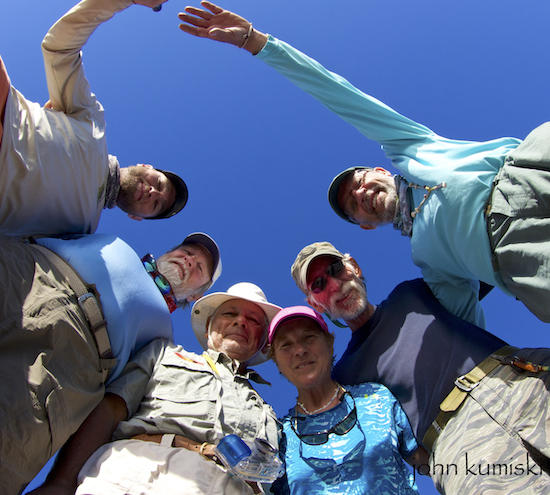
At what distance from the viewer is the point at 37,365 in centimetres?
244

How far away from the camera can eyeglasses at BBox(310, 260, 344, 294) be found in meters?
4.88

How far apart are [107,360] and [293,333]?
6.90 ft

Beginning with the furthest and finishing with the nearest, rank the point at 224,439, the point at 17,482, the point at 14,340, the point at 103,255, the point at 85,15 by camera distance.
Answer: the point at 85,15, the point at 103,255, the point at 224,439, the point at 14,340, the point at 17,482

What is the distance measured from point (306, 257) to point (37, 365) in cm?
343

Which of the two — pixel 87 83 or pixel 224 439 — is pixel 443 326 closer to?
pixel 224 439

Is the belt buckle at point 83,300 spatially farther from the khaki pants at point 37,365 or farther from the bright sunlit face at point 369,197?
the bright sunlit face at point 369,197

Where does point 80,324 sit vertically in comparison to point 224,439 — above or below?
above

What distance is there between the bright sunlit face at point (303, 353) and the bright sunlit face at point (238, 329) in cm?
36

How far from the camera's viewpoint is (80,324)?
9.20ft

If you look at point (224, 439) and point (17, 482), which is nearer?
point (17, 482)

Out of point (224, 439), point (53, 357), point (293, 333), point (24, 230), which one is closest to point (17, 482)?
point (53, 357)

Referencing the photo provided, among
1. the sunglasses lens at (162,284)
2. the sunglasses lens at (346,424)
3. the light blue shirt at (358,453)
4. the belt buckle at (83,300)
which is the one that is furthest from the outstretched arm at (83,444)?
the sunglasses lens at (162,284)

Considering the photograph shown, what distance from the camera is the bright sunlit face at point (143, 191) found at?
16.5 feet

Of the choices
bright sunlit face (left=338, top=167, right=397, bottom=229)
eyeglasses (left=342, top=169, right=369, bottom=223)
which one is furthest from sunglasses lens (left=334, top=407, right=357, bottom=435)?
eyeglasses (left=342, top=169, right=369, bottom=223)
